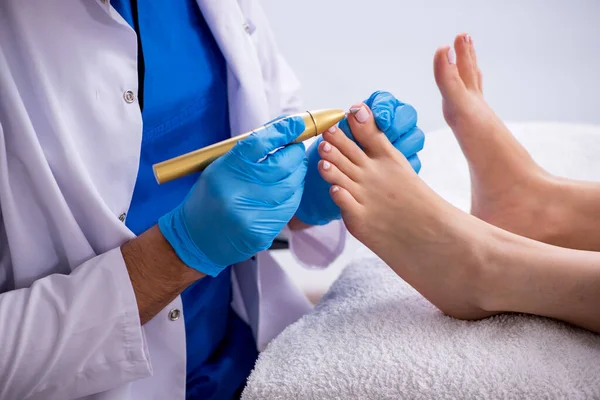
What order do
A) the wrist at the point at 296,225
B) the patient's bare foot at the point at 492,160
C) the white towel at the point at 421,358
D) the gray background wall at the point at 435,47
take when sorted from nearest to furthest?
1. the white towel at the point at 421,358
2. the patient's bare foot at the point at 492,160
3. the wrist at the point at 296,225
4. the gray background wall at the point at 435,47

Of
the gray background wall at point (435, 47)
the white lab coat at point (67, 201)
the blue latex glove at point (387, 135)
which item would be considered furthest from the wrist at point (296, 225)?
the gray background wall at point (435, 47)

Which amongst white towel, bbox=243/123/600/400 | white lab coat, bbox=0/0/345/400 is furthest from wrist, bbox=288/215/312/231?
white lab coat, bbox=0/0/345/400

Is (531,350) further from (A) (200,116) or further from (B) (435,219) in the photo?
(A) (200,116)

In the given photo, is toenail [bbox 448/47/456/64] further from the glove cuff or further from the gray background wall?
the gray background wall

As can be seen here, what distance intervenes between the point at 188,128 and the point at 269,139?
8.1 inches

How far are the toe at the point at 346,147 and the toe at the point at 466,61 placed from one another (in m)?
0.23

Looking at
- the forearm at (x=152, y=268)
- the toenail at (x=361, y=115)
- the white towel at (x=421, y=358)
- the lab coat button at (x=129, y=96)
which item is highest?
the lab coat button at (x=129, y=96)

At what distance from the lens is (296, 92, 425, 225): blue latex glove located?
79 centimetres

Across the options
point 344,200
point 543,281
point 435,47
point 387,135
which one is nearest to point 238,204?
point 344,200

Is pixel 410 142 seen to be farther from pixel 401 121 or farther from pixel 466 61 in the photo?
pixel 466 61

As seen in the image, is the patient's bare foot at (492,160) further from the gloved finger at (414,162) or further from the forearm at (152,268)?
the forearm at (152,268)

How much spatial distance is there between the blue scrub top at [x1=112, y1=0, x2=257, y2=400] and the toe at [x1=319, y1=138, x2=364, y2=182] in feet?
0.60

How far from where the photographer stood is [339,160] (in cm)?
79

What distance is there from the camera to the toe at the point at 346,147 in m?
0.80
